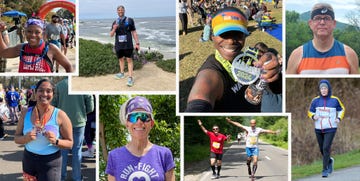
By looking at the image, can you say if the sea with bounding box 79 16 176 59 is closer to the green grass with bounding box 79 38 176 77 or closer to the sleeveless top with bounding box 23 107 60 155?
the green grass with bounding box 79 38 176 77

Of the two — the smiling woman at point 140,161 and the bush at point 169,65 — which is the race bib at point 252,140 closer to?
the bush at point 169,65

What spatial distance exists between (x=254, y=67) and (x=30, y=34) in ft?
7.86

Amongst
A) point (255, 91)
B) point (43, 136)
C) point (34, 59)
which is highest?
point (34, 59)

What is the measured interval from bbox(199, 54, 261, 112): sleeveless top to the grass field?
0.09m

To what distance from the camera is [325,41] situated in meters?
5.47

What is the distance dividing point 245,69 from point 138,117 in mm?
1982

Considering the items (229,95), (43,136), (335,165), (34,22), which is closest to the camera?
(43,136)

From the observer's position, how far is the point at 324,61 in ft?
17.8

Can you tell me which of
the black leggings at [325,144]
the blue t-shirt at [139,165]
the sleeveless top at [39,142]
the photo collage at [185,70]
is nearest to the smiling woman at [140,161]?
the blue t-shirt at [139,165]

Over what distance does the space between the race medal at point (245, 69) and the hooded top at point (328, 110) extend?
92 cm

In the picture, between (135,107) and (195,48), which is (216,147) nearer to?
(195,48)

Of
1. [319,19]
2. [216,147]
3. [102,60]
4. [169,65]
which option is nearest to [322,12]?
[319,19]

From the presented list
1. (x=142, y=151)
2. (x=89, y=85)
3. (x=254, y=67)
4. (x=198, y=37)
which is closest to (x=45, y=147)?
(x=89, y=85)

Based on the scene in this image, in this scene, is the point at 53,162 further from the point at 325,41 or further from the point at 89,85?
the point at 325,41
